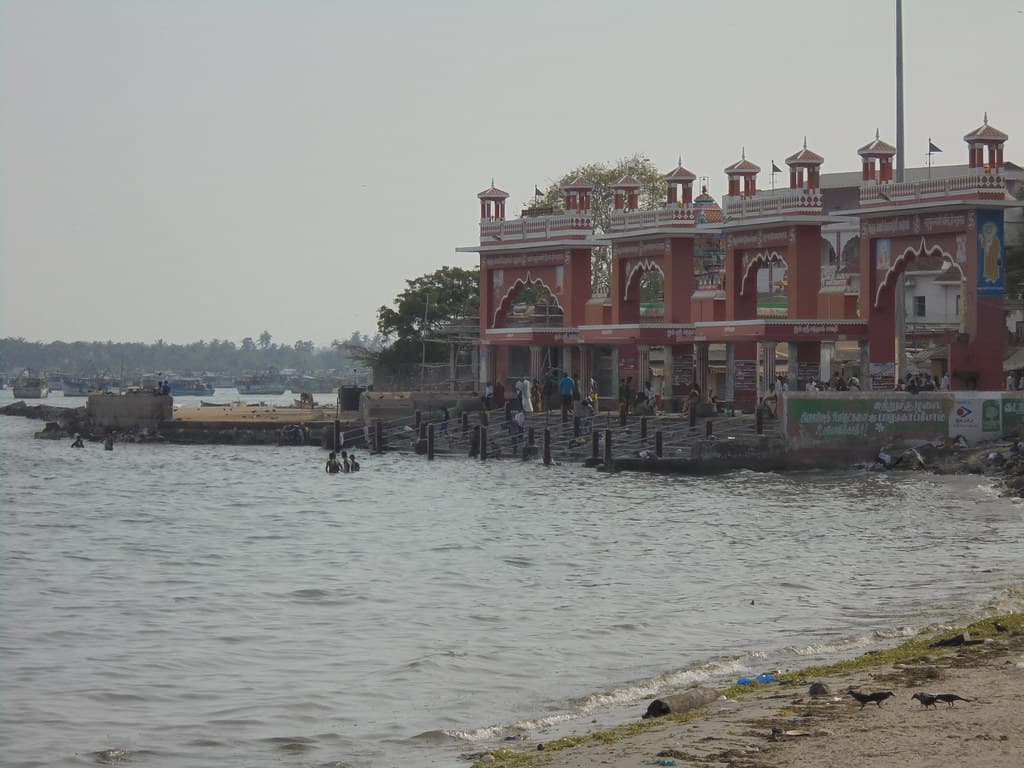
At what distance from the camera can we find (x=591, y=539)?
34531mm

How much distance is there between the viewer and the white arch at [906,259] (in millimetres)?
50875

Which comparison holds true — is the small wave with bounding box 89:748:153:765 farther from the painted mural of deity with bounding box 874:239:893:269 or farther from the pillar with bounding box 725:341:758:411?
the pillar with bounding box 725:341:758:411

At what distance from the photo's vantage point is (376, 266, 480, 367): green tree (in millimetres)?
93750

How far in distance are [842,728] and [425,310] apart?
81469 millimetres

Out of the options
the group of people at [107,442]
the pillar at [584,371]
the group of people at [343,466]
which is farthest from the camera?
the group of people at [107,442]

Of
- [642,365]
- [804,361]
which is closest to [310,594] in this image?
[804,361]

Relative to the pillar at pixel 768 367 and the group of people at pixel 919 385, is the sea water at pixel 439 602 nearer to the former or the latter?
the group of people at pixel 919 385

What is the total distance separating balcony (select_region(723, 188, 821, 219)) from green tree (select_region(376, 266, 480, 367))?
3584 cm

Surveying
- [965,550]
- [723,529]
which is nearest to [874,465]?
[723,529]

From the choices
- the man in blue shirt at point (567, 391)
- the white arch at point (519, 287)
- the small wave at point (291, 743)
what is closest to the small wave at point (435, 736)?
the small wave at point (291, 743)

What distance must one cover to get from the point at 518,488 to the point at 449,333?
3039cm

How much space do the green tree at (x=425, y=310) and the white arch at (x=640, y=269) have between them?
28011 mm

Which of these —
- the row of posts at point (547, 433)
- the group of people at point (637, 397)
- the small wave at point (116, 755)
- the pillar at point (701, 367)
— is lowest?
the small wave at point (116, 755)

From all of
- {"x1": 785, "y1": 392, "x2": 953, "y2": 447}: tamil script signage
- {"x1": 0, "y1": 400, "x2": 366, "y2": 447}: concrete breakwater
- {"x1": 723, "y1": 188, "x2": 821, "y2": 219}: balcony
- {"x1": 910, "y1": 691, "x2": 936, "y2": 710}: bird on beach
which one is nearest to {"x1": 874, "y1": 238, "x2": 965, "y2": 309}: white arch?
{"x1": 723, "y1": 188, "x2": 821, "y2": 219}: balcony
